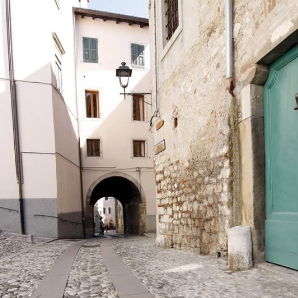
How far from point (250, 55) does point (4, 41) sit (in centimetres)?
822

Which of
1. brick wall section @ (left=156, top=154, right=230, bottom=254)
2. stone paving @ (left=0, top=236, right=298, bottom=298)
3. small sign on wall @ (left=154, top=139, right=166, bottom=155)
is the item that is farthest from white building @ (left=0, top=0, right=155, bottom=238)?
stone paving @ (left=0, top=236, right=298, bottom=298)

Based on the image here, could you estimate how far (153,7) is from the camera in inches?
277

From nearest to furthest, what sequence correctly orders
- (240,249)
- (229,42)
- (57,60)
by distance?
1. (240,249)
2. (229,42)
3. (57,60)

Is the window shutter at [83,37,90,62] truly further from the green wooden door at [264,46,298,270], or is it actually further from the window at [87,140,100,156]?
the green wooden door at [264,46,298,270]

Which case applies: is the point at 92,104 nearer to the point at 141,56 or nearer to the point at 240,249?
the point at 141,56

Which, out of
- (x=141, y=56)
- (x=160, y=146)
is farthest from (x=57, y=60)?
(x=160, y=146)

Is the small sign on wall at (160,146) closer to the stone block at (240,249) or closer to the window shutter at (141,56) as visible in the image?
the stone block at (240,249)

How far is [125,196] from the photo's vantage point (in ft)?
59.9

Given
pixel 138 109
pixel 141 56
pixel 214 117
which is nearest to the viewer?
pixel 214 117

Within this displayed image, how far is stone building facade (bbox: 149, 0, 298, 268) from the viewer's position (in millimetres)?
3221

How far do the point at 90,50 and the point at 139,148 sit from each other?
214 inches

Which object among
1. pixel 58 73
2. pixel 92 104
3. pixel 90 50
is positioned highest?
pixel 90 50

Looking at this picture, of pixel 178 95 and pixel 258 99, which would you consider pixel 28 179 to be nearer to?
pixel 178 95

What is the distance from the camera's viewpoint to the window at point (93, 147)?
14.4m
